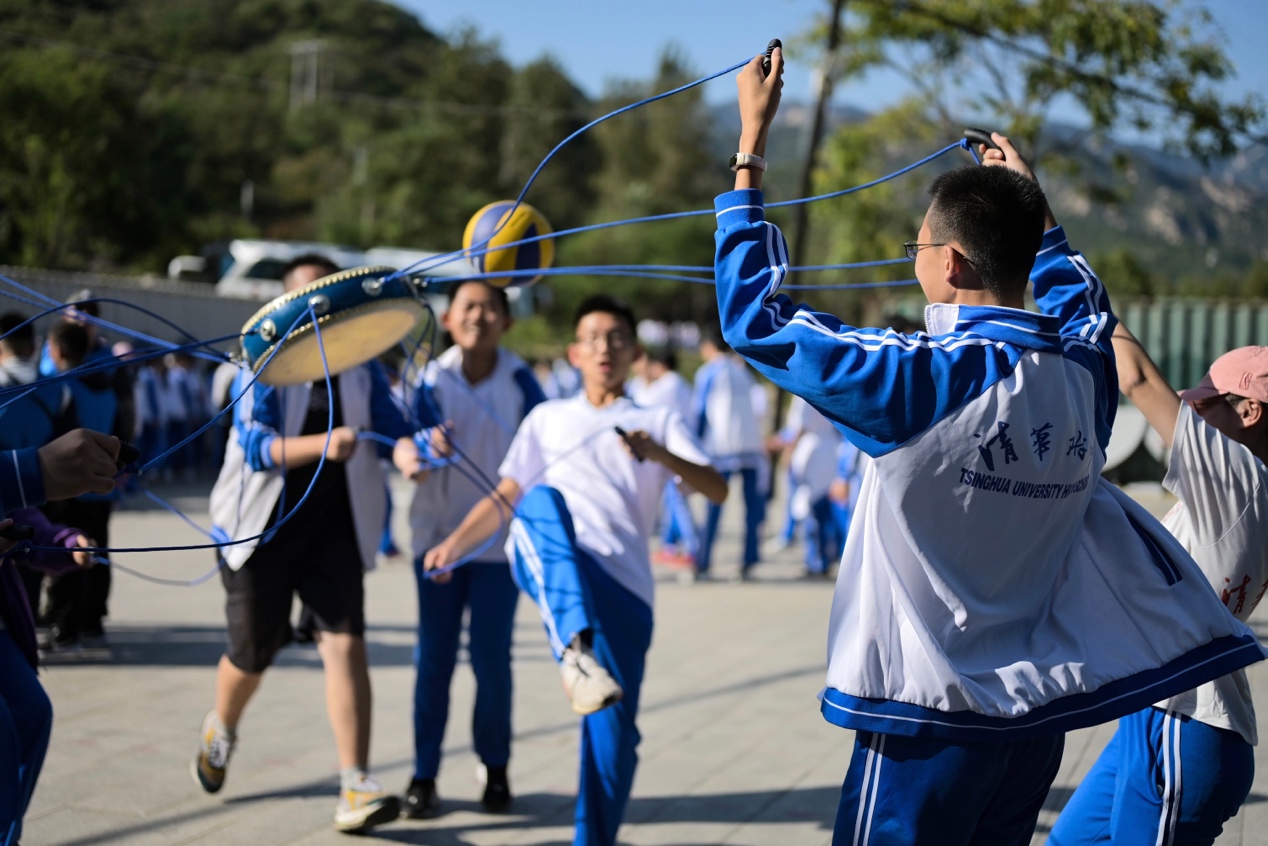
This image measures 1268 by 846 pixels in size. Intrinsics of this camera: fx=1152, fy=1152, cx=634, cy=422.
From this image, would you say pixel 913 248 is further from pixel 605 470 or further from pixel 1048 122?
pixel 1048 122

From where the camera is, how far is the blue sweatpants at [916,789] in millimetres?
2234

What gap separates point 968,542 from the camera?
7.26 ft

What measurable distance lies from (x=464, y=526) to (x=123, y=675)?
3.19 meters

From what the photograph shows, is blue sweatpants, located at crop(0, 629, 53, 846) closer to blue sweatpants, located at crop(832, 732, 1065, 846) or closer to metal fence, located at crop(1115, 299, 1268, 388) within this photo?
blue sweatpants, located at crop(832, 732, 1065, 846)

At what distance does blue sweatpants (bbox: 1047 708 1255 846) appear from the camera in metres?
2.76

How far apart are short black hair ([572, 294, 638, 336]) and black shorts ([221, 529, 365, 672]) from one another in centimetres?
124

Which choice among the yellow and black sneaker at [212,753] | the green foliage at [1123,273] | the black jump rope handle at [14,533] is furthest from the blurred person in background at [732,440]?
the green foliage at [1123,273]

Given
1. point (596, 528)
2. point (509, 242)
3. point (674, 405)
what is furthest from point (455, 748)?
point (674, 405)

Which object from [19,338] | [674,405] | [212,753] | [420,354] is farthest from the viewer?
[674,405]

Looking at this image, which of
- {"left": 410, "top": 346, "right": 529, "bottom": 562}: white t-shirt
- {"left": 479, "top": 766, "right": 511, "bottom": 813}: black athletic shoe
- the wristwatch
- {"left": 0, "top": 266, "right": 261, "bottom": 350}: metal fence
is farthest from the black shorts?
{"left": 0, "top": 266, "right": 261, "bottom": 350}: metal fence

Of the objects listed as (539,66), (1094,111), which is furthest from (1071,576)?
(539,66)

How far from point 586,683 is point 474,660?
4.10ft

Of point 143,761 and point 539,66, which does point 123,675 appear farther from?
point 539,66

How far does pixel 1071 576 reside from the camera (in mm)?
2377
